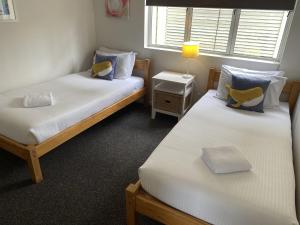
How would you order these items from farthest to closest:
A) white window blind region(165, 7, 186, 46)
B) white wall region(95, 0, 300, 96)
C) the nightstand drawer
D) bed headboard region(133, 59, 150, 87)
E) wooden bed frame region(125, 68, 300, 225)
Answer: bed headboard region(133, 59, 150, 87)
white window blind region(165, 7, 186, 46)
the nightstand drawer
white wall region(95, 0, 300, 96)
wooden bed frame region(125, 68, 300, 225)

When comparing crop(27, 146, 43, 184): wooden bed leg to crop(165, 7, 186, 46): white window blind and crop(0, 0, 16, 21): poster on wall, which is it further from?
crop(165, 7, 186, 46): white window blind

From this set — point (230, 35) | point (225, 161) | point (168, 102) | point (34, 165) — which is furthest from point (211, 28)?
point (34, 165)

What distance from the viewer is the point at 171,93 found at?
9.69 ft

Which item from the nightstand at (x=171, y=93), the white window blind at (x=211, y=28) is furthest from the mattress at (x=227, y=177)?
the white window blind at (x=211, y=28)

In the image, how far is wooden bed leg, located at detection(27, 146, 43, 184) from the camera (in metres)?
1.89

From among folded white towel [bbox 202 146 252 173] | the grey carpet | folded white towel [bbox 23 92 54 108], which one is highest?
folded white towel [bbox 23 92 54 108]

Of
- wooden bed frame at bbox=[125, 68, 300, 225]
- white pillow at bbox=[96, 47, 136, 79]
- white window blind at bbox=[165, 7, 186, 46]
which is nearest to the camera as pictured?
wooden bed frame at bbox=[125, 68, 300, 225]

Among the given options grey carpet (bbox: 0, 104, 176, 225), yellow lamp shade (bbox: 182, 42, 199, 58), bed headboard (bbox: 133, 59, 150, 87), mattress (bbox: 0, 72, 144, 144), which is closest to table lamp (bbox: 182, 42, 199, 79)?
yellow lamp shade (bbox: 182, 42, 199, 58)

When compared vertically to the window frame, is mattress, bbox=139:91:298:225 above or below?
below

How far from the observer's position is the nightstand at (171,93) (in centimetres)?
292

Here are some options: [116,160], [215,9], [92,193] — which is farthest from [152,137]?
[215,9]

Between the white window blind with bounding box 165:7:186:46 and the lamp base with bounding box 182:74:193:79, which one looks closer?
the lamp base with bounding box 182:74:193:79

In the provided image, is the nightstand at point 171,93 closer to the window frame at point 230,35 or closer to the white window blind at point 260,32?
the window frame at point 230,35

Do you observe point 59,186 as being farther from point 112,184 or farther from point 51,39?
point 51,39
